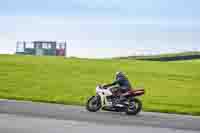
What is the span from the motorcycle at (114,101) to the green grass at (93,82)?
11.5ft

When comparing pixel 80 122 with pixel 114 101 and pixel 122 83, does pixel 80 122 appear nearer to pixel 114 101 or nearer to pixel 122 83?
pixel 114 101

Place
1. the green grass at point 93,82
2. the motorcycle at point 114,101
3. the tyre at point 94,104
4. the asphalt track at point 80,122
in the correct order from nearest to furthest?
1. the asphalt track at point 80,122
2. the motorcycle at point 114,101
3. the tyre at point 94,104
4. the green grass at point 93,82

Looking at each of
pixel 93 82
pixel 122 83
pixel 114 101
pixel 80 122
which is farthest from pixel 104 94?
pixel 93 82

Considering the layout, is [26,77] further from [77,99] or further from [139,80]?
[77,99]

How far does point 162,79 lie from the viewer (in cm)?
4422

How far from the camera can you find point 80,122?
52.1 feet

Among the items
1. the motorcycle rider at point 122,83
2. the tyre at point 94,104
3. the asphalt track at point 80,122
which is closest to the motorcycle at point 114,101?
the tyre at point 94,104

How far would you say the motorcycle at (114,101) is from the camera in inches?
763

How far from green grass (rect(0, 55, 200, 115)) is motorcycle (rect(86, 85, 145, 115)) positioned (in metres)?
3.50

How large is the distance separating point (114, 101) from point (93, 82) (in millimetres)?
18921

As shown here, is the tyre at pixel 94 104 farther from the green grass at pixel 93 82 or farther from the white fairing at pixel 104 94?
the green grass at pixel 93 82

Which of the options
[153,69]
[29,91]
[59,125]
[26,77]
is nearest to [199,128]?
[59,125]

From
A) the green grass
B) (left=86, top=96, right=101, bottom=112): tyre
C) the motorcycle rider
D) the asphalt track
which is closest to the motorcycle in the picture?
(left=86, top=96, right=101, bottom=112): tyre

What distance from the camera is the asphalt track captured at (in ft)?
47.1
